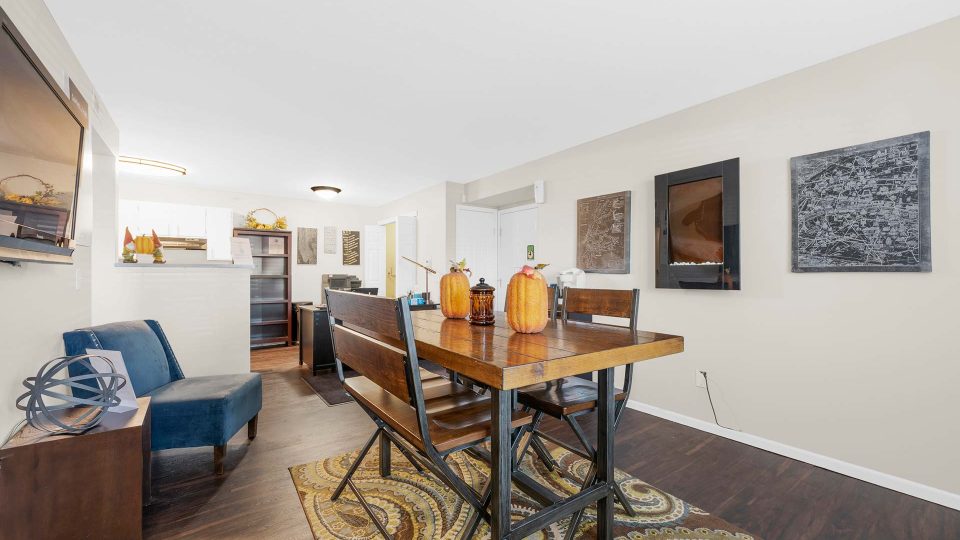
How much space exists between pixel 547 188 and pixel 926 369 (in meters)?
3.09

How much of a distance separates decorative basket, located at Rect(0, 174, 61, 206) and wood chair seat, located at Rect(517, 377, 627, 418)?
1.99 metres

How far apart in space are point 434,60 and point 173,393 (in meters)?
2.44

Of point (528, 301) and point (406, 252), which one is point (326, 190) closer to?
point (406, 252)

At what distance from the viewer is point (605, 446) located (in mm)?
1502

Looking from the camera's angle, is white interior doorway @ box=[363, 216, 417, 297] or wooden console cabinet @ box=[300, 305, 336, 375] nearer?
wooden console cabinet @ box=[300, 305, 336, 375]

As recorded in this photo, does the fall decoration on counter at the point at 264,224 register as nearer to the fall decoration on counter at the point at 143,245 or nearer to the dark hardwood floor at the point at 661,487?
the fall decoration on counter at the point at 143,245

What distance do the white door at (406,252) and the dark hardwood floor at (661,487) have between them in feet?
10.0

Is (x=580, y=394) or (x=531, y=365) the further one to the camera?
(x=580, y=394)

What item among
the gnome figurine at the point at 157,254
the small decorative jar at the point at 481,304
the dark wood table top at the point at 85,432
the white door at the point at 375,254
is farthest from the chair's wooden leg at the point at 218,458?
the white door at the point at 375,254

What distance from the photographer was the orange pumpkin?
1.47 metres

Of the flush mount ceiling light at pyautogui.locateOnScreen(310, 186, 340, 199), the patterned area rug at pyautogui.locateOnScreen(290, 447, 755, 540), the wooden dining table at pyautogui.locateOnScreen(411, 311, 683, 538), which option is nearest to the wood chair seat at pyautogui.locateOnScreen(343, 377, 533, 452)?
the wooden dining table at pyautogui.locateOnScreen(411, 311, 683, 538)

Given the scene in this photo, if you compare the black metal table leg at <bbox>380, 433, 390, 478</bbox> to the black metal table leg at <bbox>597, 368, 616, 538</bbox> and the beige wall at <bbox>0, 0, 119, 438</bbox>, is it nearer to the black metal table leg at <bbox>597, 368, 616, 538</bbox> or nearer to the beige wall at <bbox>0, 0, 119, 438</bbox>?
the black metal table leg at <bbox>597, 368, 616, 538</bbox>

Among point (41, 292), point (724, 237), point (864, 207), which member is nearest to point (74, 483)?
point (41, 292)

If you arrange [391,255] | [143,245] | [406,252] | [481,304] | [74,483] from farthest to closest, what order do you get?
[391,255], [406,252], [143,245], [481,304], [74,483]
